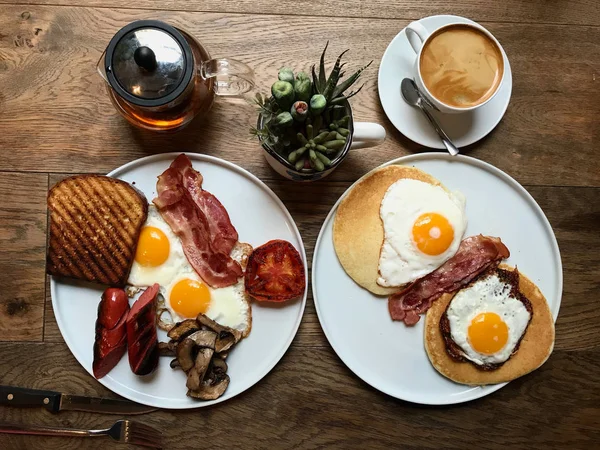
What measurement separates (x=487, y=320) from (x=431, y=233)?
1.15 ft

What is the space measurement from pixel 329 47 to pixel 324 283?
846 millimetres

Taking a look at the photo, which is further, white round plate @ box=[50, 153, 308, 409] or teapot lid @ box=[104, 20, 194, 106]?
white round plate @ box=[50, 153, 308, 409]

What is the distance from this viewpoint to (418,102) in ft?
5.90

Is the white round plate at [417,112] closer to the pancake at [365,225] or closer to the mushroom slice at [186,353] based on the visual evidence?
the pancake at [365,225]

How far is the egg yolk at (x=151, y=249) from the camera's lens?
173 cm

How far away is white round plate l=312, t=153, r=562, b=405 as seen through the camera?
5.83ft

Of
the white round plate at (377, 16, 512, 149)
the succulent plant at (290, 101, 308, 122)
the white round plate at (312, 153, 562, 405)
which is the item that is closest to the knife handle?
the white round plate at (312, 153, 562, 405)

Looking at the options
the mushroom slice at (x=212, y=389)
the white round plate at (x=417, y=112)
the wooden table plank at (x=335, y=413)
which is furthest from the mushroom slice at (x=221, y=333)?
the white round plate at (x=417, y=112)

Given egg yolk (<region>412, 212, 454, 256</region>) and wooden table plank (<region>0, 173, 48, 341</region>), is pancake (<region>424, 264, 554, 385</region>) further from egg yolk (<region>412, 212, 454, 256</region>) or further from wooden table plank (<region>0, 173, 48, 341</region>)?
wooden table plank (<region>0, 173, 48, 341</region>)

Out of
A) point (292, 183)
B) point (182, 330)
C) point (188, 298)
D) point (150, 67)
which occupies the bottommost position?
point (182, 330)

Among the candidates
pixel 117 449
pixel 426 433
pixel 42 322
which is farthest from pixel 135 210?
pixel 426 433

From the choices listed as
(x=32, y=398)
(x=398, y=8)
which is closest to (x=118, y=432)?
(x=32, y=398)

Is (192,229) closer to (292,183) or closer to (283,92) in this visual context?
(292,183)

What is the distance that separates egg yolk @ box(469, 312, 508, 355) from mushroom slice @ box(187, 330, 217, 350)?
0.87 m
